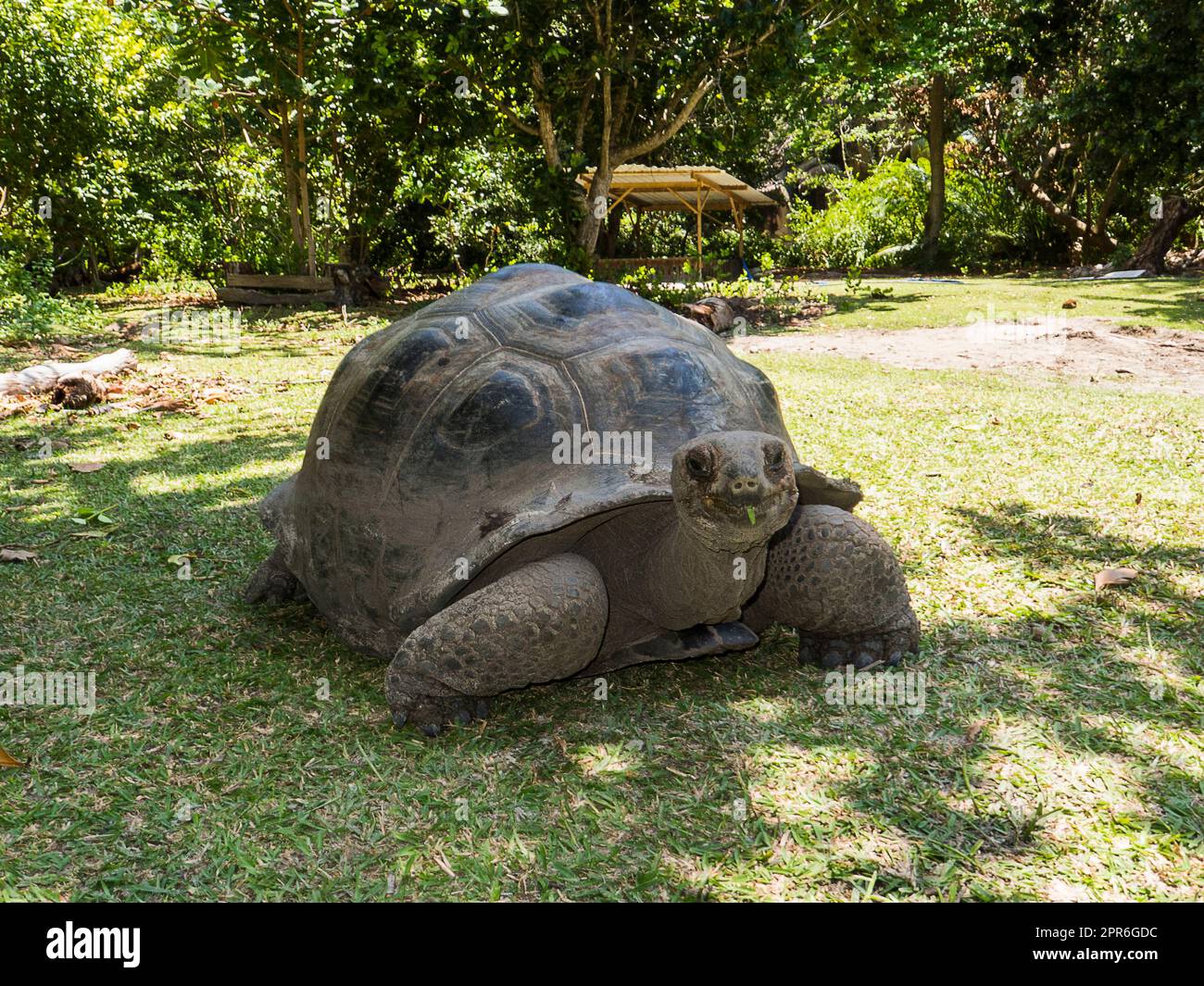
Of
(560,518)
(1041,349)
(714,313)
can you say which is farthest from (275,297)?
(560,518)

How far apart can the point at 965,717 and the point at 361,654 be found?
1.62 m

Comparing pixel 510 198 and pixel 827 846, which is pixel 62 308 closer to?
pixel 510 198

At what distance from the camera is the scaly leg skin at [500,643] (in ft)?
7.21

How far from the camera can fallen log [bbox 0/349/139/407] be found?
622 centimetres

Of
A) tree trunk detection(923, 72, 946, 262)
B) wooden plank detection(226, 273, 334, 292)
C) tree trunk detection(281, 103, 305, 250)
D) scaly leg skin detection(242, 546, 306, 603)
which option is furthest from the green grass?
scaly leg skin detection(242, 546, 306, 603)

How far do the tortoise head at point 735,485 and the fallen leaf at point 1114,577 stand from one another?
1.63m

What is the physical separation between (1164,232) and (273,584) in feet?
56.4

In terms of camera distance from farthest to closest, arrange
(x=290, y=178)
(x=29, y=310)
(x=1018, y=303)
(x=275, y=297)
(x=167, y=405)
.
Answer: (x=290, y=178)
(x=275, y=297)
(x=1018, y=303)
(x=29, y=310)
(x=167, y=405)

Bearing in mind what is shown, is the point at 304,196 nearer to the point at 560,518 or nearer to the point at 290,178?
the point at 290,178

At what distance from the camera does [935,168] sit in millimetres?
A: 19078

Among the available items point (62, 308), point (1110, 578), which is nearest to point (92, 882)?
point (1110, 578)

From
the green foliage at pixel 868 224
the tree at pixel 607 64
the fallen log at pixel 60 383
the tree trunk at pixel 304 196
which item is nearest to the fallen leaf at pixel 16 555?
the fallen log at pixel 60 383

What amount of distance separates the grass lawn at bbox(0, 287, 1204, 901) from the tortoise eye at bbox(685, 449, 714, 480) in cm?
67

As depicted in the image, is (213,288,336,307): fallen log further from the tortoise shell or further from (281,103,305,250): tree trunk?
the tortoise shell
